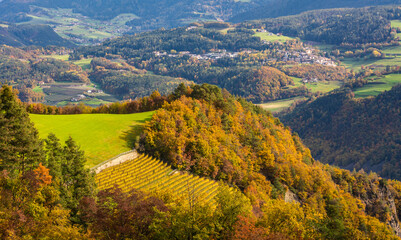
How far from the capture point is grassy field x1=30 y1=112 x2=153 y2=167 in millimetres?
64625

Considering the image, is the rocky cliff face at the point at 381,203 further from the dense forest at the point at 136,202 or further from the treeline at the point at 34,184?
the treeline at the point at 34,184

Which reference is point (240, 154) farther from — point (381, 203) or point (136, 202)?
point (381, 203)

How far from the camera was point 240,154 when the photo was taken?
84500 millimetres

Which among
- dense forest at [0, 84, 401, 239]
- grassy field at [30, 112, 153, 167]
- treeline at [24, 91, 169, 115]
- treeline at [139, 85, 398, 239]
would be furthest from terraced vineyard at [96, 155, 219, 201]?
treeline at [24, 91, 169, 115]

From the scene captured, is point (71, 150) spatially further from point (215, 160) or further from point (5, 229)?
point (215, 160)

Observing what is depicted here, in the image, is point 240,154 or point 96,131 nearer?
point 96,131

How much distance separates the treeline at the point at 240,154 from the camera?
230 ft

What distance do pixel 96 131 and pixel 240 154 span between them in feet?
117

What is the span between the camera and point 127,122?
82250mm

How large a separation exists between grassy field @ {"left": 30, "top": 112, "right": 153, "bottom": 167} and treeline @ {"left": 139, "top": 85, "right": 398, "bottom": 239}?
534 centimetres

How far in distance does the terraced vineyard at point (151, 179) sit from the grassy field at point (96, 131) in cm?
434

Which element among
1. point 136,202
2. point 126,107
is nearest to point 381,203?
point 126,107

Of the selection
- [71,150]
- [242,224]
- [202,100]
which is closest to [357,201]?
[202,100]

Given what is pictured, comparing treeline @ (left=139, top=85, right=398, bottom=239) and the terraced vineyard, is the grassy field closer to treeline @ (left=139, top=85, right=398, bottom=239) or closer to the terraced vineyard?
the terraced vineyard
